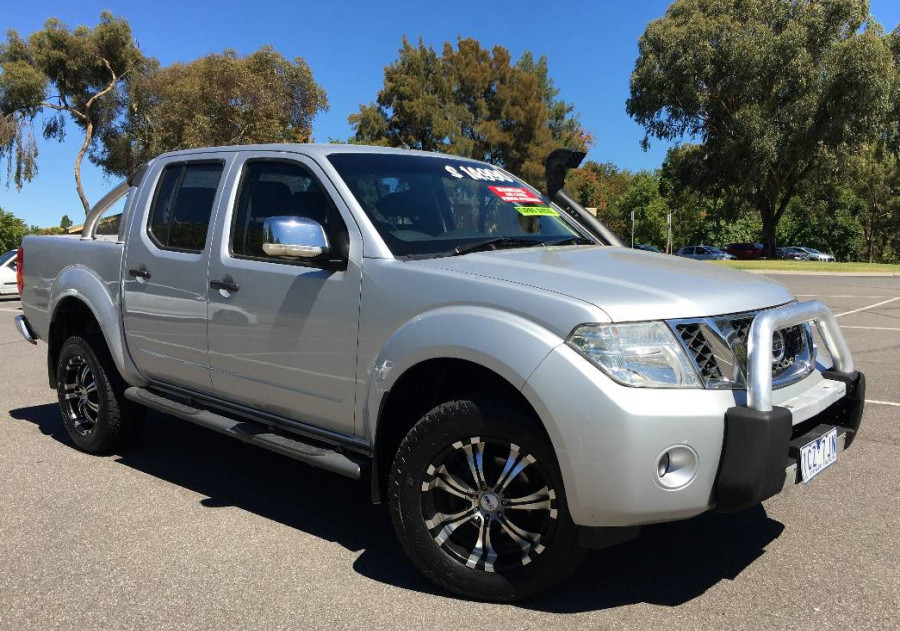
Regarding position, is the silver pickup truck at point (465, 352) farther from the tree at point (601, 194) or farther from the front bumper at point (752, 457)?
the tree at point (601, 194)

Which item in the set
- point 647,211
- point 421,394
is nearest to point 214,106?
point 421,394

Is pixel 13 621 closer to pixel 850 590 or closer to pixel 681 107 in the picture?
pixel 850 590

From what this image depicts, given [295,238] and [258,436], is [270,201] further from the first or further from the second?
[258,436]

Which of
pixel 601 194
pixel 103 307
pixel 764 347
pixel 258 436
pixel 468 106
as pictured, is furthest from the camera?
pixel 601 194

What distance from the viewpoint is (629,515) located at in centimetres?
266

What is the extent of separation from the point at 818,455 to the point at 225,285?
9.19 ft

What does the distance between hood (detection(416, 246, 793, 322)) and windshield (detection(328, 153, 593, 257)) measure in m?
0.21

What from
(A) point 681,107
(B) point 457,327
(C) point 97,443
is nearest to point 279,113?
(A) point 681,107

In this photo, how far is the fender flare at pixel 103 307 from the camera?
184 inches

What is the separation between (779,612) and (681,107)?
33858 millimetres

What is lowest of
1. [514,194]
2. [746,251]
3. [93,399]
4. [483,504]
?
[93,399]

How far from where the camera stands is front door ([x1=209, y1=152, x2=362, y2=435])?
3.40 meters

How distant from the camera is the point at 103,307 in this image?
4.75 meters

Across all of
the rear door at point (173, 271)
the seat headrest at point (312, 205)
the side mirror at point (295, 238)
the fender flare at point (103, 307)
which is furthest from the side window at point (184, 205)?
the side mirror at point (295, 238)
